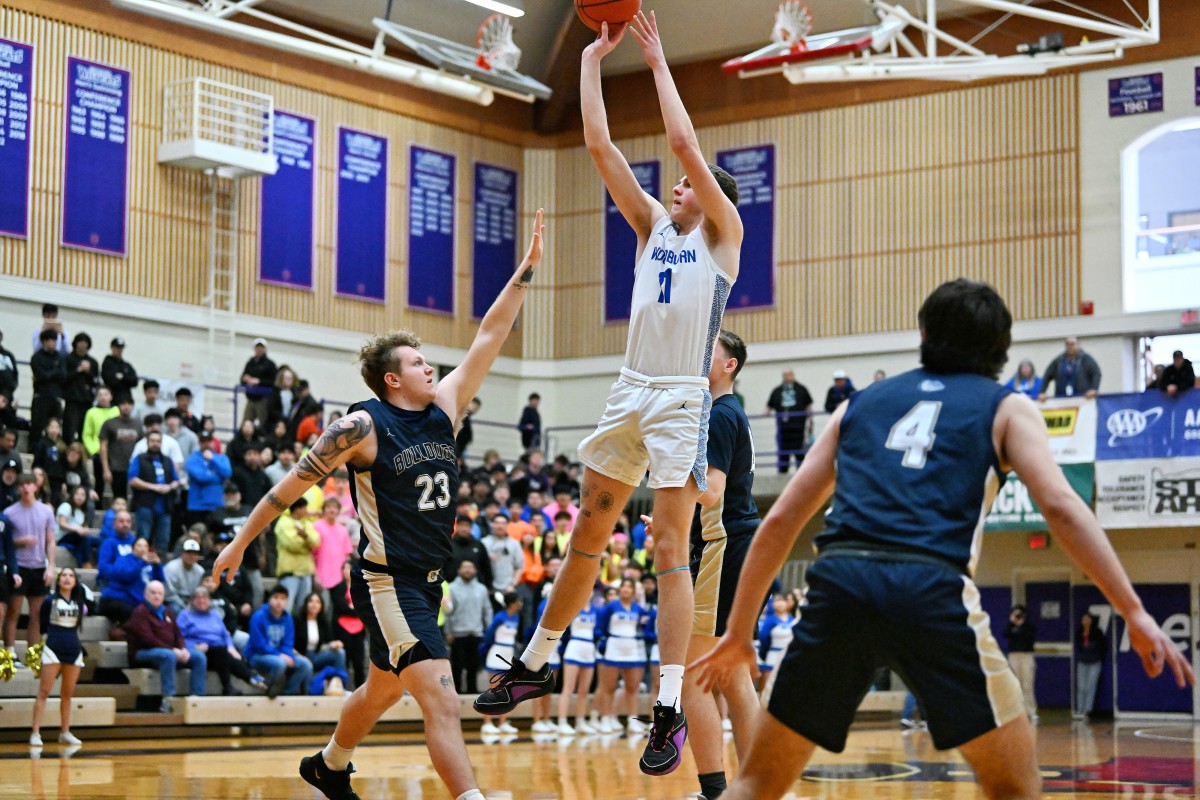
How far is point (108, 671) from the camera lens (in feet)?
53.6

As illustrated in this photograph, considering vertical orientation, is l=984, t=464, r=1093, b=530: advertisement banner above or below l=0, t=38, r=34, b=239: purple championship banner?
below

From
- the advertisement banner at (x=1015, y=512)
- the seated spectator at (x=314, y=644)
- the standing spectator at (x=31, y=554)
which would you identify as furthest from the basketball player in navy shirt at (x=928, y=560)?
the advertisement banner at (x=1015, y=512)

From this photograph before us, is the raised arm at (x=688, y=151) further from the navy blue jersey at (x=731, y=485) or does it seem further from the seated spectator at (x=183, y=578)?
the seated spectator at (x=183, y=578)

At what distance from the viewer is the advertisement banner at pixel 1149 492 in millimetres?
22047

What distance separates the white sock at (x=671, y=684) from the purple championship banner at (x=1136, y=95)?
22395 millimetres

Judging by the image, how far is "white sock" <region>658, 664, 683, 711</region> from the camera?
6.56 metres

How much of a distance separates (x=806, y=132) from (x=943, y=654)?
26.2m

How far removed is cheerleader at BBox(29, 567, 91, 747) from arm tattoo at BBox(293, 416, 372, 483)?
8431mm

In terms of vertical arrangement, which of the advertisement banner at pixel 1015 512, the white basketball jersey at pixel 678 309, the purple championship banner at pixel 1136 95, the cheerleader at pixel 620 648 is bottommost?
the cheerleader at pixel 620 648

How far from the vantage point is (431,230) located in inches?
1164

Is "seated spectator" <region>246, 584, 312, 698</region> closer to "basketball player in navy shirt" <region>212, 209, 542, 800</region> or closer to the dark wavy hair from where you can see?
"basketball player in navy shirt" <region>212, 209, 542, 800</region>

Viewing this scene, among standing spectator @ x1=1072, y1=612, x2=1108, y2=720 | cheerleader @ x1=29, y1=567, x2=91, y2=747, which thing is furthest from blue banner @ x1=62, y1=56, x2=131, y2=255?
standing spectator @ x1=1072, y1=612, x2=1108, y2=720

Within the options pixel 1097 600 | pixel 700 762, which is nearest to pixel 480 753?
pixel 700 762

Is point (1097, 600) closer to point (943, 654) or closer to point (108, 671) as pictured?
point (108, 671)
